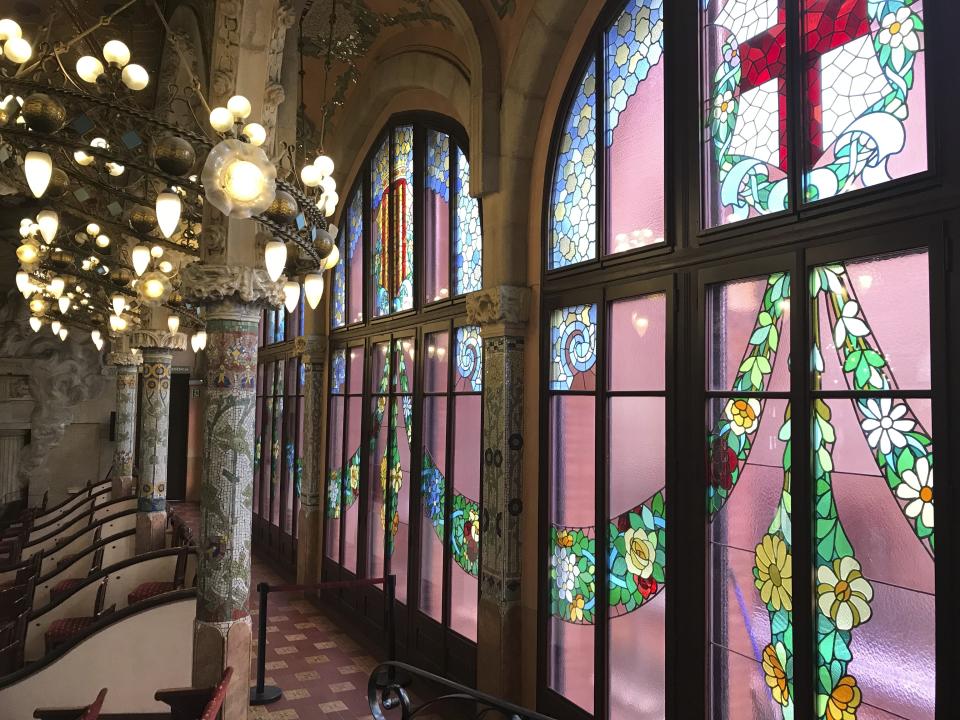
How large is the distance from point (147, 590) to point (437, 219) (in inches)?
185

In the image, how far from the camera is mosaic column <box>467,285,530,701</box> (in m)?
5.52

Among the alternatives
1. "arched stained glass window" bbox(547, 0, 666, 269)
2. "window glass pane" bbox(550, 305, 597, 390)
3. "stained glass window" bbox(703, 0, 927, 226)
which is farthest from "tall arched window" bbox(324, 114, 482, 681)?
"stained glass window" bbox(703, 0, 927, 226)

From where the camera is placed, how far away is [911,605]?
3025 mm

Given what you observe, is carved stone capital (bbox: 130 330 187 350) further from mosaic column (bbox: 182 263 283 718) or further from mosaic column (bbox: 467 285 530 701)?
mosaic column (bbox: 467 285 530 701)

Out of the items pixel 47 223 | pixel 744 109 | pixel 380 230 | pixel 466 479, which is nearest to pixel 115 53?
pixel 47 223

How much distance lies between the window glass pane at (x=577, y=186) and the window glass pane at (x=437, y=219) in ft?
5.95

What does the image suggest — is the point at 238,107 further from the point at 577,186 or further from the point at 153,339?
the point at 153,339

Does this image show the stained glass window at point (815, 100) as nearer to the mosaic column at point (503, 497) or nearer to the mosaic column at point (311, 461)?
the mosaic column at point (503, 497)

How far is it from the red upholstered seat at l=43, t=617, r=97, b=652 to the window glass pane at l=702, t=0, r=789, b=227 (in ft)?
20.2

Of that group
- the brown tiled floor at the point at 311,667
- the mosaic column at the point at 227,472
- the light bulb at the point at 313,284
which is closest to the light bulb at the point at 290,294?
the mosaic column at the point at 227,472

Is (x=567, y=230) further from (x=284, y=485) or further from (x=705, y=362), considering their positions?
(x=284, y=485)

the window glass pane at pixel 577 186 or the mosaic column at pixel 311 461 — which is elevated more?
the window glass pane at pixel 577 186

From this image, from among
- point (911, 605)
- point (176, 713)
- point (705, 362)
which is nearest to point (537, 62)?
point (705, 362)

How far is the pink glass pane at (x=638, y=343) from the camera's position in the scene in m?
4.46
